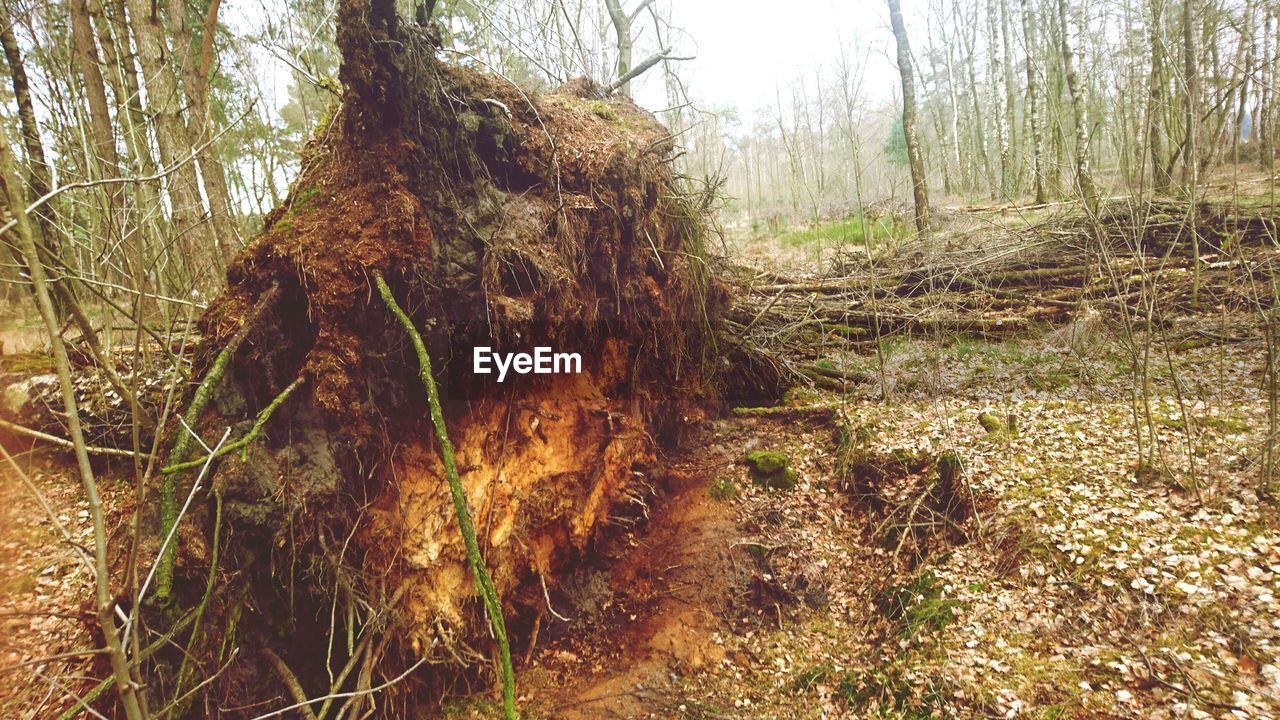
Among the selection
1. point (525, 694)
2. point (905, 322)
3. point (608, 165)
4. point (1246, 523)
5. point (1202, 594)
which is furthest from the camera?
point (905, 322)

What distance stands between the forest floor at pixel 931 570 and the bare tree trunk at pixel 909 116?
497 centimetres

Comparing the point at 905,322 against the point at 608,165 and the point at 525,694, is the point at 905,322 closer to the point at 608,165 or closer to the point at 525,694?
the point at 608,165

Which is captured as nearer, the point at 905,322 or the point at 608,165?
the point at 608,165

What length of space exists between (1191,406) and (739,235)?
14671mm

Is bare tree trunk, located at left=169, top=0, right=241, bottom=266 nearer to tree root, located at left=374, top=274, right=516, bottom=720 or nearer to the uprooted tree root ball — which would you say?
the uprooted tree root ball

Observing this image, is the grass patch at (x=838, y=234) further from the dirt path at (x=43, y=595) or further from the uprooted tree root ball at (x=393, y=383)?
the dirt path at (x=43, y=595)

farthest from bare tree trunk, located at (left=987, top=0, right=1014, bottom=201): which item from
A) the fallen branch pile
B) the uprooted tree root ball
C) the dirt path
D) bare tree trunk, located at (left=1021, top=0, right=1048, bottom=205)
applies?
the dirt path

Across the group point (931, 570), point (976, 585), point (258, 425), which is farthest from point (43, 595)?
point (976, 585)

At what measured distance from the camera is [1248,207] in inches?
311

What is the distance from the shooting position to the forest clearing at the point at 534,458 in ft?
11.0

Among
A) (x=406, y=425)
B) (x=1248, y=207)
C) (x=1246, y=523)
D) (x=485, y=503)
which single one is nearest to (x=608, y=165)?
(x=406, y=425)

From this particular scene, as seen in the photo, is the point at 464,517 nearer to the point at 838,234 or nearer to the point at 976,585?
the point at 976,585

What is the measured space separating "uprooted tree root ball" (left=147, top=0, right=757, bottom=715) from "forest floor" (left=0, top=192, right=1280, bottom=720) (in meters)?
0.79

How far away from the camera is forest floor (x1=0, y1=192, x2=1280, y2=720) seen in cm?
345
